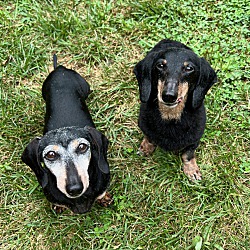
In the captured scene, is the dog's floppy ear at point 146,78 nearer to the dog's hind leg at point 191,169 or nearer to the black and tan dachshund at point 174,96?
the black and tan dachshund at point 174,96

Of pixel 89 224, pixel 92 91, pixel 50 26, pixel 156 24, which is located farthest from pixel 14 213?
pixel 156 24

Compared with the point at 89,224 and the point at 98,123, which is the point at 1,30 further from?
the point at 89,224

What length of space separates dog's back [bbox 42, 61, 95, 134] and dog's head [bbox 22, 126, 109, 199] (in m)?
0.55

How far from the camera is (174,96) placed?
3.69 metres

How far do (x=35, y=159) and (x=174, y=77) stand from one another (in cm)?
149

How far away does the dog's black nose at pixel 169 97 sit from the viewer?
3686mm

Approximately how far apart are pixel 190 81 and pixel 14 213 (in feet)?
8.25

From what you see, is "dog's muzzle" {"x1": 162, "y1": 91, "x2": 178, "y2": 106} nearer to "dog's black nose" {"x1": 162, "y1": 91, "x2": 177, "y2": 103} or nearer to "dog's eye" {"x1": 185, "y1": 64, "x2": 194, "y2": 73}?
"dog's black nose" {"x1": 162, "y1": 91, "x2": 177, "y2": 103}

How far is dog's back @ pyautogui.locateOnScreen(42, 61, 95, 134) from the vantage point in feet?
14.6

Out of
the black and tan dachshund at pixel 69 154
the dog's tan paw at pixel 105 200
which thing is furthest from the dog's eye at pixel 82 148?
the dog's tan paw at pixel 105 200

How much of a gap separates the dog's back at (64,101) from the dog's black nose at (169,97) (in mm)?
1084

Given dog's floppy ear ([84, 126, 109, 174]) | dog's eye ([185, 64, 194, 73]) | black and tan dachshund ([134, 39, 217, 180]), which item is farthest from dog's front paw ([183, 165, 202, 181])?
dog's eye ([185, 64, 194, 73])

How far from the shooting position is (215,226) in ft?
14.9

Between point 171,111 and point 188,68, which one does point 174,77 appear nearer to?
point 188,68
